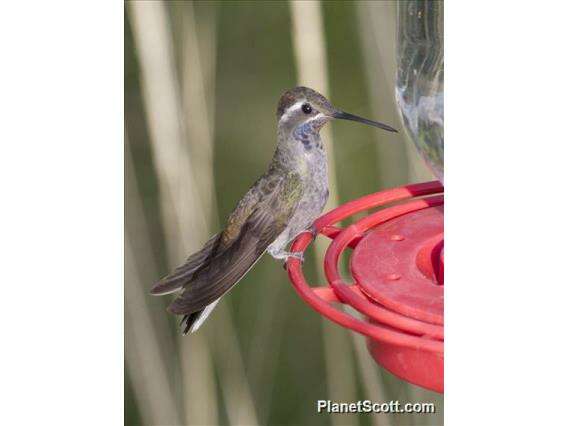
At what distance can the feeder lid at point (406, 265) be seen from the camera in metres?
1.90

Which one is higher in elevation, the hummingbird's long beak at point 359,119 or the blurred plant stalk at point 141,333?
the hummingbird's long beak at point 359,119

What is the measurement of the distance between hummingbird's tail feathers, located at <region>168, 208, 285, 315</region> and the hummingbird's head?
200mm

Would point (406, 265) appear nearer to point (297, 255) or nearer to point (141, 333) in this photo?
point (297, 255)

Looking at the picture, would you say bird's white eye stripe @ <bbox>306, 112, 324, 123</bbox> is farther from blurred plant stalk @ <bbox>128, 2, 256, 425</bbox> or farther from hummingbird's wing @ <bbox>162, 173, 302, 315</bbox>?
blurred plant stalk @ <bbox>128, 2, 256, 425</bbox>

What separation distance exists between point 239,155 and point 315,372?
456 mm

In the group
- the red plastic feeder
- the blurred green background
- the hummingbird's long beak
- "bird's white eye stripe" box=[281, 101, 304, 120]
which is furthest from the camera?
"bird's white eye stripe" box=[281, 101, 304, 120]

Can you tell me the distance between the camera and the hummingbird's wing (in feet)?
7.32

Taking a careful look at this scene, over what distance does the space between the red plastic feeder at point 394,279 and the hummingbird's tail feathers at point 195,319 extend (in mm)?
213

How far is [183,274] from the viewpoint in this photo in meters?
2.28

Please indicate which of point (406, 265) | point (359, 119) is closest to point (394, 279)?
point (406, 265)

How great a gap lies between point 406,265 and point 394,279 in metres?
0.06

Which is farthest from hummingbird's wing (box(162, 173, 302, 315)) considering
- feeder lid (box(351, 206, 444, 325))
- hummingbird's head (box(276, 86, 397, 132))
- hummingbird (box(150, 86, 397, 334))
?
feeder lid (box(351, 206, 444, 325))

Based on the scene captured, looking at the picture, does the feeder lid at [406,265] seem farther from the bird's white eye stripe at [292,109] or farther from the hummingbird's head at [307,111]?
the bird's white eye stripe at [292,109]

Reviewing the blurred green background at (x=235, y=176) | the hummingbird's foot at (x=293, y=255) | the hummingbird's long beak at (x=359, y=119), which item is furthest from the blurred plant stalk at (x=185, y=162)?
the hummingbird's long beak at (x=359, y=119)
